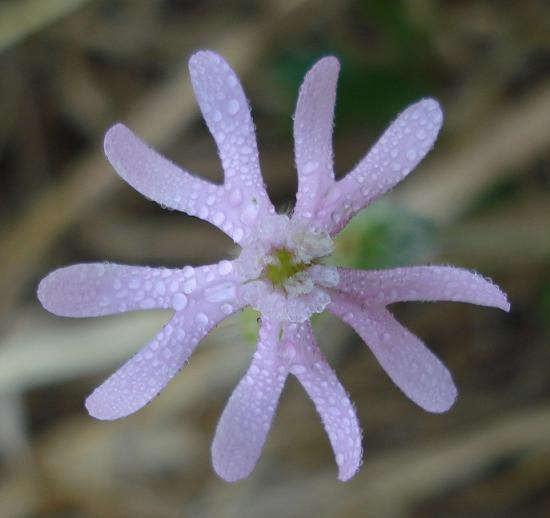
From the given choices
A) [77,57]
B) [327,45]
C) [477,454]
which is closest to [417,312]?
[477,454]

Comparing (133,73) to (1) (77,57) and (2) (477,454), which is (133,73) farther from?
(2) (477,454)

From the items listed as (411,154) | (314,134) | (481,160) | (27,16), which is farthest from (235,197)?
(27,16)

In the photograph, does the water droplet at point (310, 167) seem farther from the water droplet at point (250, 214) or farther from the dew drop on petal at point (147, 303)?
the dew drop on petal at point (147, 303)

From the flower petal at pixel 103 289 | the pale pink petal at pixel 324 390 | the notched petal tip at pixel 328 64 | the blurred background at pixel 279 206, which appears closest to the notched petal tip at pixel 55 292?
the flower petal at pixel 103 289

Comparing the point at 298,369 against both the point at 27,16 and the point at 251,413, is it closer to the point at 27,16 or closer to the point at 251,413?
the point at 251,413

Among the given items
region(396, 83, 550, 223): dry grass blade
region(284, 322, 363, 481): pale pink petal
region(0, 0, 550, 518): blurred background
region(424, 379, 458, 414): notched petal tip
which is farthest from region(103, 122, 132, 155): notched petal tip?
region(396, 83, 550, 223): dry grass blade
